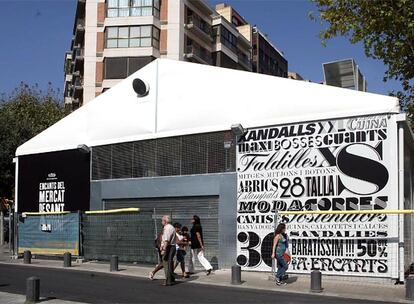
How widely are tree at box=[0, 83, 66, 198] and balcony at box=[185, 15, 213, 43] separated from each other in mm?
17108

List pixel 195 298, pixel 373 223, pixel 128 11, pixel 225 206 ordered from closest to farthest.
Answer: pixel 195 298
pixel 373 223
pixel 225 206
pixel 128 11

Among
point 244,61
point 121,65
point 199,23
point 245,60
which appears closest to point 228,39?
point 199,23

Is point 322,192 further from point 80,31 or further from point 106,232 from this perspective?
point 80,31

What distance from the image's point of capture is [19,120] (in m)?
35.0

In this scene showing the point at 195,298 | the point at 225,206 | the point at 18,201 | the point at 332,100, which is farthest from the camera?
the point at 18,201

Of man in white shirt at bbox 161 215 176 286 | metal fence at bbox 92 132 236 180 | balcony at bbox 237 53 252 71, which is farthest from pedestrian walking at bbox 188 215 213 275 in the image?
balcony at bbox 237 53 252 71

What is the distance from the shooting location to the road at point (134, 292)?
11.2 metres

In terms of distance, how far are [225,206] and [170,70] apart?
546 cm

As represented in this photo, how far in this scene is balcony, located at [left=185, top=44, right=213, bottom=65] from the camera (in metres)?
54.4

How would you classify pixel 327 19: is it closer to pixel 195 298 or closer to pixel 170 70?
pixel 170 70

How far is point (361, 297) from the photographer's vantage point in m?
11.9

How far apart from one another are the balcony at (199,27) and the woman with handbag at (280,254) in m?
42.7

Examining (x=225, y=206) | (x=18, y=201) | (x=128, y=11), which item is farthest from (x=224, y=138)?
(x=128, y=11)

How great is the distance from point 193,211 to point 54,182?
7.49 metres
